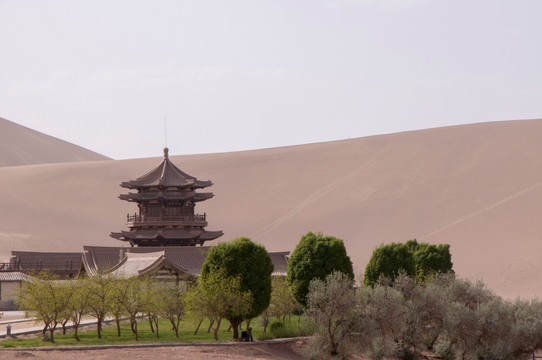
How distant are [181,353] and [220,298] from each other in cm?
517

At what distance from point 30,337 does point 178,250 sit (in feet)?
62.2

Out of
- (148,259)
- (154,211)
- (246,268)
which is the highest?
(154,211)

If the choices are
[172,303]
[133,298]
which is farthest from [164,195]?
[133,298]

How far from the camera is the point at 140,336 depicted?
1687 inches

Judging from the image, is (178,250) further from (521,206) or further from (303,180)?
A: (303,180)

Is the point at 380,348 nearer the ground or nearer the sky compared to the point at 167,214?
nearer the ground

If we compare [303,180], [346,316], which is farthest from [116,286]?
[303,180]

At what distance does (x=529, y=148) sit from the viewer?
4926 inches

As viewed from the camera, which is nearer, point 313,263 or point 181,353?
point 181,353

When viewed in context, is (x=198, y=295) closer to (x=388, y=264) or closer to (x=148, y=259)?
(x=388, y=264)

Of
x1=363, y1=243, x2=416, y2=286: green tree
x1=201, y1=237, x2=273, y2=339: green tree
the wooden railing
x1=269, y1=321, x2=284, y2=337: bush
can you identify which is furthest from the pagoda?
x1=201, y1=237, x2=273, y2=339: green tree

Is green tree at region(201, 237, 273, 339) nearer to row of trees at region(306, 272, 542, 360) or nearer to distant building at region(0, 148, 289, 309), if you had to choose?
row of trees at region(306, 272, 542, 360)

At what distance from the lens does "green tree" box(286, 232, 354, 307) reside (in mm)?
45531

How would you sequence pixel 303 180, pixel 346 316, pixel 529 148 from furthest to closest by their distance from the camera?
1. pixel 303 180
2. pixel 529 148
3. pixel 346 316
